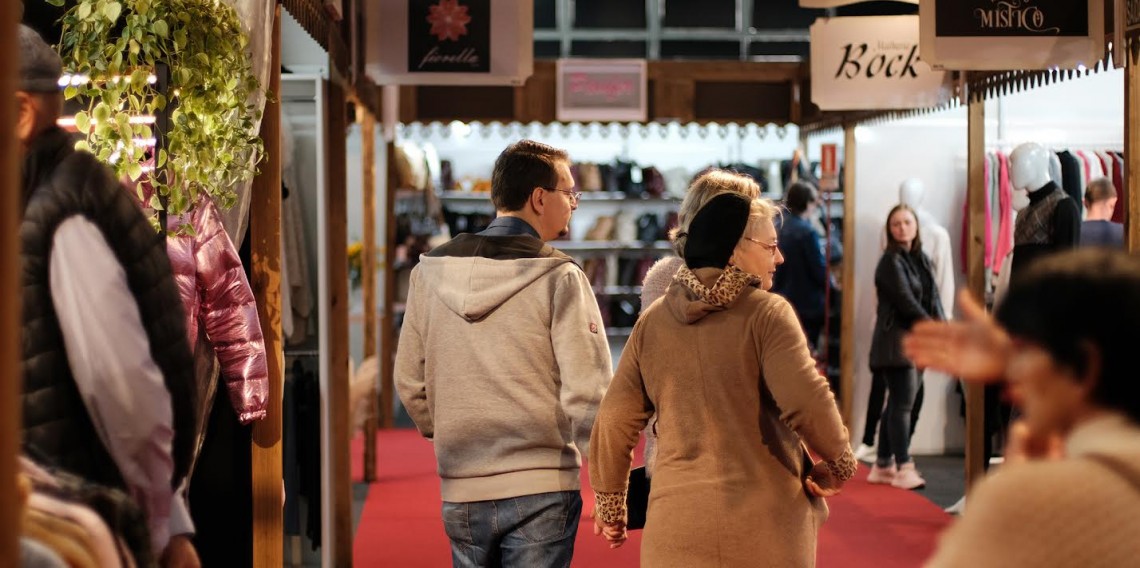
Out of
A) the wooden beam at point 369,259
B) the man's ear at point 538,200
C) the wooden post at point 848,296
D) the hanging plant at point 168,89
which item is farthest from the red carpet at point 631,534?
the hanging plant at point 168,89

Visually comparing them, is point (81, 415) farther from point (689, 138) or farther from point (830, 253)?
point (689, 138)

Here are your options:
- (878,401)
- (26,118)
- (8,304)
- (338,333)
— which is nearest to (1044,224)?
(878,401)

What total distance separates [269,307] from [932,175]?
570 centimetres

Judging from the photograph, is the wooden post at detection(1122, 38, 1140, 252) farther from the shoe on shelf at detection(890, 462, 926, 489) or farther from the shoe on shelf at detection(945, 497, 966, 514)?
the shoe on shelf at detection(890, 462, 926, 489)

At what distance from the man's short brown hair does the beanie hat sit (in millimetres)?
410

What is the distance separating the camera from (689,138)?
1193cm

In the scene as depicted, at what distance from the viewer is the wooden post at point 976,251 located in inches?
230

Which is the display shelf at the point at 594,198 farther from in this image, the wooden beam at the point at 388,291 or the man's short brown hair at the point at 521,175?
the man's short brown hair at the point at 521,175

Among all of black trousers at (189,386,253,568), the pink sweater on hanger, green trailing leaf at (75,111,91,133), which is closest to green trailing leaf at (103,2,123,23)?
green trailing leaf at (75,111,91,133)

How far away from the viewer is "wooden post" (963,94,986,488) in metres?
5.85

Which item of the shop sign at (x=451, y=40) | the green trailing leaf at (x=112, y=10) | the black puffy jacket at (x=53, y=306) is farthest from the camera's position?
the shop sign at (x=451, y=40)

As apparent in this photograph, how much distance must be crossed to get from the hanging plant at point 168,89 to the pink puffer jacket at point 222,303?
8cm

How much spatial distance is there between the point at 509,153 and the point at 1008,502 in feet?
6.80

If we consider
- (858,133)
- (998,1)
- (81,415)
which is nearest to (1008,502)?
(81,415)
